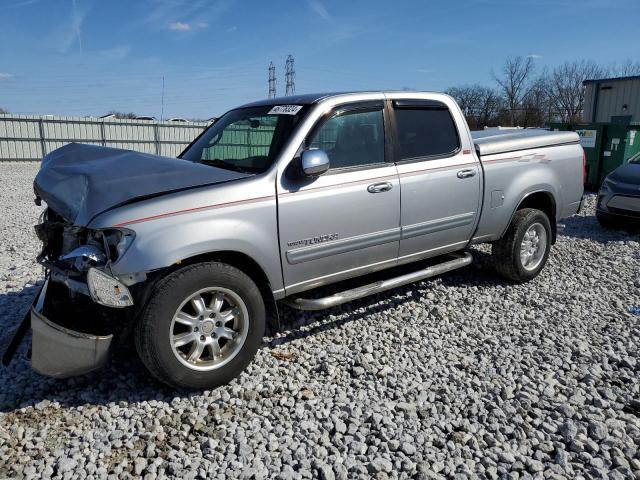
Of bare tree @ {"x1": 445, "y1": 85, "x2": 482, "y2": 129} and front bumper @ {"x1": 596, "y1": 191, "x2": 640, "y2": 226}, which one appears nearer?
front bumper @ {"x1": 596, "y1": 191, "x2": 640, "y2": 226}

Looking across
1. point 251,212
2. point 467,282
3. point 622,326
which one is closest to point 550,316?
point 622,326

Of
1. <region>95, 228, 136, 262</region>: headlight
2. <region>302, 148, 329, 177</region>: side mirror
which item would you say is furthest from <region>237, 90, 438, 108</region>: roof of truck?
<region>95, 228, 136, 262</region>: headlight

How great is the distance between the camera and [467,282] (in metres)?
5.70

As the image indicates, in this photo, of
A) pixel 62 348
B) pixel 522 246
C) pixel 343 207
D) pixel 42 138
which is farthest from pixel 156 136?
pixel 62 348

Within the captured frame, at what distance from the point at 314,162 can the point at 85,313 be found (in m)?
1.84

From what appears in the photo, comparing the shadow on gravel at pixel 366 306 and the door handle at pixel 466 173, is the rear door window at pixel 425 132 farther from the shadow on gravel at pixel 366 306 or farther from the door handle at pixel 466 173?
the shadow on gravel at pixel 366 306

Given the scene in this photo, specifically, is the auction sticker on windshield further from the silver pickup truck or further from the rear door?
the rear door

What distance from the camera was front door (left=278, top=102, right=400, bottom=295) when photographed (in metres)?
3.70

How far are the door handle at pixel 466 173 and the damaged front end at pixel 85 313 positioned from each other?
299 centimetres

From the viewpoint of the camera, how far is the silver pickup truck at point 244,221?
3109 millimetres

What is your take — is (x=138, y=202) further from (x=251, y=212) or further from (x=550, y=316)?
(x=550, y=316)

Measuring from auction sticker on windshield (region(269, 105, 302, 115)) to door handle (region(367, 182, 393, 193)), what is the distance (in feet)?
2.73

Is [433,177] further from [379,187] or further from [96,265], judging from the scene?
[96,265]

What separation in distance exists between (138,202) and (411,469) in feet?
7.26
